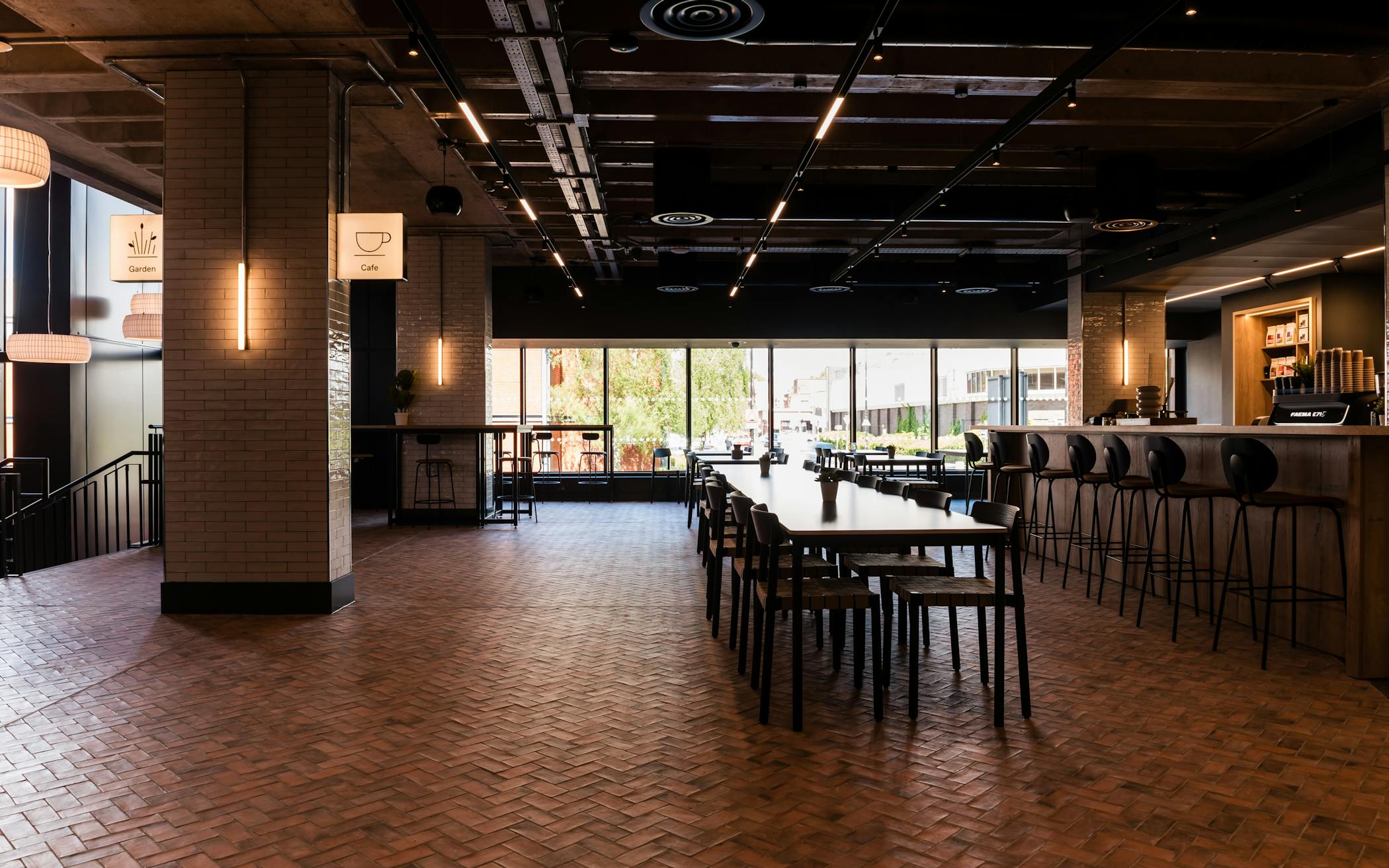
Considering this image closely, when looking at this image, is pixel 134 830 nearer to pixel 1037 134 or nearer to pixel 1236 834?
pixel 1236 834

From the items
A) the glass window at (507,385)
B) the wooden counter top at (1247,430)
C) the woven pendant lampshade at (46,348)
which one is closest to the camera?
the wooden counter top at (1247,430)

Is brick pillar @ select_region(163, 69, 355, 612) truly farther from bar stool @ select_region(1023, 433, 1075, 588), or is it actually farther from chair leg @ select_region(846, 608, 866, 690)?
bar stool @ select_region(1023, 433, 1075, 588)

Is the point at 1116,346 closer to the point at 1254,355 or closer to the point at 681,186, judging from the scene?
the point at 1254,355

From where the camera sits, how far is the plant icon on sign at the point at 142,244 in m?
5.92

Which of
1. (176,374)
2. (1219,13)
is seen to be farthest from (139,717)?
(1219,13)

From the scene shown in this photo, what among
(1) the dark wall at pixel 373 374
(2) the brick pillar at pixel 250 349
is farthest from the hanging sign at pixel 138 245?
(1) the dark wall at pixel 373 374

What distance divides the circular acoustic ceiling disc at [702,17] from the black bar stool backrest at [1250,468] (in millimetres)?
3552

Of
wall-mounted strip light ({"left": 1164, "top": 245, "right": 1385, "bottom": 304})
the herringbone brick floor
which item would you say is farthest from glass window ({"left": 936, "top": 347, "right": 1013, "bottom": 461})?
the herringbone brick floor

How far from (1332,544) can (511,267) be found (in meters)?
11.6

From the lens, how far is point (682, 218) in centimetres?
746

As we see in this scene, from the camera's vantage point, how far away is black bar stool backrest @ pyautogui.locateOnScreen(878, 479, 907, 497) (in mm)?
5414

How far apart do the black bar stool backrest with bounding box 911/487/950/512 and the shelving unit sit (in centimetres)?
881

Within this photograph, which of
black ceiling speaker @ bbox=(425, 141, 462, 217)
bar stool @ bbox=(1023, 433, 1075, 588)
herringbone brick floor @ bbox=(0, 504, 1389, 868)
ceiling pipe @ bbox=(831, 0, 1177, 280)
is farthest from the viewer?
black ceiling speaker @ bbox=(425, 141, 462, 217)

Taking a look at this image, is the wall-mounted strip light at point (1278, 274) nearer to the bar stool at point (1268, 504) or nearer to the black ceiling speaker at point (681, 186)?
the bar stool at point (1268, 504)
